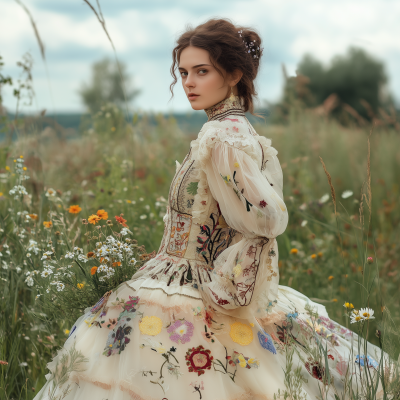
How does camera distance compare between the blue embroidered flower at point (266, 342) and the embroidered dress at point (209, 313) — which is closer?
the embroidered dress at point (209, 313)

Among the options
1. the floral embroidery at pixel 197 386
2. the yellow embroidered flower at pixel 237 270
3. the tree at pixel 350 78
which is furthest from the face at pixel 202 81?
the tree at pixel 350 78

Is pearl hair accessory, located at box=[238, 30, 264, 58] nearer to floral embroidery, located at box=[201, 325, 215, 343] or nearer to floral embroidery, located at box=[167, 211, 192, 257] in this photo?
floral embroidery, located at box=[167, 211, 192, 257]

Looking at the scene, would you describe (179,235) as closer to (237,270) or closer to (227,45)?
(237,270)

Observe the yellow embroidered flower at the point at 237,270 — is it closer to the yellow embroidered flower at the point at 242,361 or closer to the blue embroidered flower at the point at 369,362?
the yellow embroidered flower at the point at 242,361

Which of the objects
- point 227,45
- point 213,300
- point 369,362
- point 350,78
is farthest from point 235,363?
point 350,78

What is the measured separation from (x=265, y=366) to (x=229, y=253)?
47cm

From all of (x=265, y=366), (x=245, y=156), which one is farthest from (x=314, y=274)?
(x=245, y=156)

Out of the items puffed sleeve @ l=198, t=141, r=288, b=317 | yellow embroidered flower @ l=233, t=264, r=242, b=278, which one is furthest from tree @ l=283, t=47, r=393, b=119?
yellow embroidered flower @ l=233, t=264, r=242, b=278

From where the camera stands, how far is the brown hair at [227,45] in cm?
181

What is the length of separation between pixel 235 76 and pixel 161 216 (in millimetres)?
1678

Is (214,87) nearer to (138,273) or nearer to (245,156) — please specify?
(245,156)

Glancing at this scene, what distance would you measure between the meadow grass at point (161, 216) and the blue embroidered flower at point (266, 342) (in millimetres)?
369

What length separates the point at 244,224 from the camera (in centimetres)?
157

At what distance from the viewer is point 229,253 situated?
1656 mm
